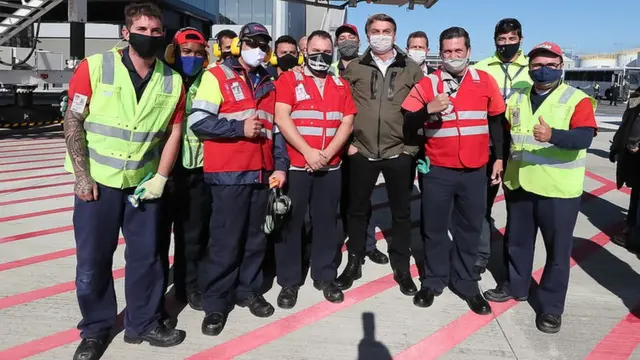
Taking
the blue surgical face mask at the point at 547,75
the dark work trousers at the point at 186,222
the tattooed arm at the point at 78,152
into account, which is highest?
the blue surgical face mask at the point at 547,75

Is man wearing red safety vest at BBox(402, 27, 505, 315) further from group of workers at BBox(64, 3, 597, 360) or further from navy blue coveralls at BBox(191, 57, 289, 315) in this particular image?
navy blue coveralls at BBox(191, 57, 289, 315)

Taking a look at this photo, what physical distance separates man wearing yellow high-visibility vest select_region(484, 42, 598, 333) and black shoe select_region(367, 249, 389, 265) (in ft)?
4.96

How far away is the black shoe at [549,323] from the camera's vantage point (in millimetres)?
3576

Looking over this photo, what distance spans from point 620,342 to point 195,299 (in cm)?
308

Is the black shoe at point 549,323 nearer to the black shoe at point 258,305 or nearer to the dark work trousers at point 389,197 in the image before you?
the dark work trousers at point 389,197

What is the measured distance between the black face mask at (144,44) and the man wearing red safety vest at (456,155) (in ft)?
5.93

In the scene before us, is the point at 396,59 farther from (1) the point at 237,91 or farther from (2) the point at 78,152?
(2) the point at 78,152

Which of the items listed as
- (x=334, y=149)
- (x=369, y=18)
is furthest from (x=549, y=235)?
(x=369, y=18)

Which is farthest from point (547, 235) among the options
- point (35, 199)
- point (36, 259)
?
point (35, 199)

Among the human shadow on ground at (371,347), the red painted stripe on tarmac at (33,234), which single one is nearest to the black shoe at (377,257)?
the human shadow on ground at (371,347)

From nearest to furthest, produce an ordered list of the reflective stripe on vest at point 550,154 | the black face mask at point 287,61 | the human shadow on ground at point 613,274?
the reflective stripe on vest at point 550,154 < the human shadow on ground at point 613,274 < the black face mask at point 287,61

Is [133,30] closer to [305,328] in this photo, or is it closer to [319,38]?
[319,38]

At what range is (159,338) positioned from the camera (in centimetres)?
329

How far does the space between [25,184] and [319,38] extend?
21.1 feet
